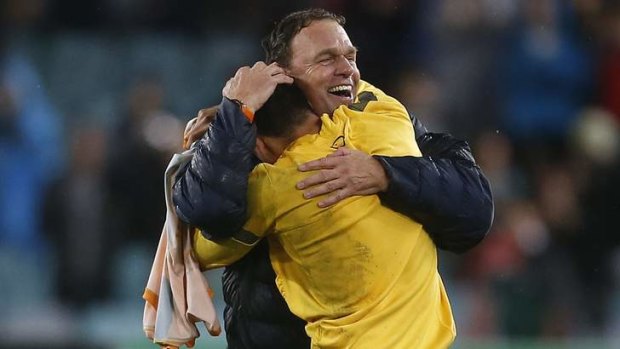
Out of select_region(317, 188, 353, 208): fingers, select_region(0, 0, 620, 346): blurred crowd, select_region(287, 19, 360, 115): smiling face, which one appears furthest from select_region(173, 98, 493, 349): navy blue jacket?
select_region(0, 0, 620, 346): blurred crowd

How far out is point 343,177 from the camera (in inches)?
131

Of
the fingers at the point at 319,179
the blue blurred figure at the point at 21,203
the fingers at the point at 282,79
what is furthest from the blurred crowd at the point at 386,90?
the fingers at the point at 319,179

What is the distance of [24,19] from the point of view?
338 inches

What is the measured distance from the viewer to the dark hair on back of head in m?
3.51

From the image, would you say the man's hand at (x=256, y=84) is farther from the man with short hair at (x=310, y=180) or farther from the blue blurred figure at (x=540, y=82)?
the blue blurred figure at (x=540, y=82)

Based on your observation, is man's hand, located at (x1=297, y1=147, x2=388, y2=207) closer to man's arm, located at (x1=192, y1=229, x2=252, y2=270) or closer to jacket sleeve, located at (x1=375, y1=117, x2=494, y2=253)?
jacket sleeve, located at (x1=375, y1=117, x2=494, y2=253)

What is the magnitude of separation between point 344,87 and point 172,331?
0.77 m

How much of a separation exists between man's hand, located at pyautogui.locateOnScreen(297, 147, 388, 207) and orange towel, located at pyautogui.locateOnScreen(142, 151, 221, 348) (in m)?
0.40

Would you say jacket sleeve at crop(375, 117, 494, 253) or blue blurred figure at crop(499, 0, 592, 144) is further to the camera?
blue blurred figure at crop(499, 0, 592, 144)

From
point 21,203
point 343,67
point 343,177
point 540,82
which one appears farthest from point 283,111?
point 540,82

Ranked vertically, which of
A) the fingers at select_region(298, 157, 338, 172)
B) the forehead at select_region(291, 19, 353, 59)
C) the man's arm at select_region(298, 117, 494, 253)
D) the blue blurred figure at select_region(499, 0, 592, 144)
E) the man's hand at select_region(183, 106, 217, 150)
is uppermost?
the forehead at select_region(291, 19, 353, 59)

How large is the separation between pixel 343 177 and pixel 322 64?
331 millimetres

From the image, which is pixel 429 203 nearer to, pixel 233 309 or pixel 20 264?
pixel 233 309

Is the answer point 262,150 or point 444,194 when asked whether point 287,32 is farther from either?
point 444,194
